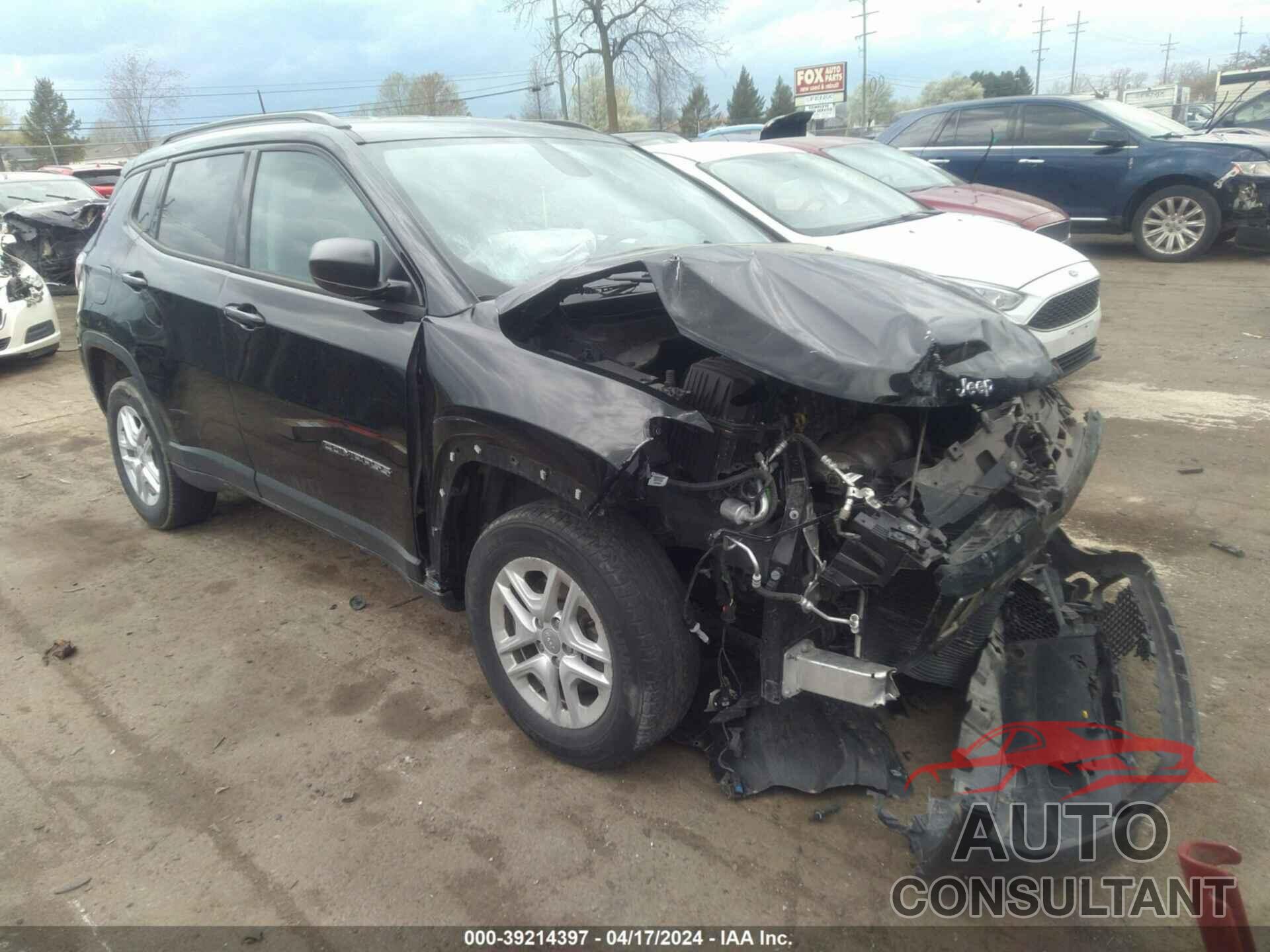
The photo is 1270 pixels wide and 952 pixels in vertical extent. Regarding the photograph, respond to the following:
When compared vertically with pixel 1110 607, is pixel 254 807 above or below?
below

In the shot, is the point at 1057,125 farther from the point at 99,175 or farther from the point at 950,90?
the point at 950,90

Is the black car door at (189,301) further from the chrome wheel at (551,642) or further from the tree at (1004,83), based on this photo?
the tree at (1004,83)

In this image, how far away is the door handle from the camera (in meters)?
3.43

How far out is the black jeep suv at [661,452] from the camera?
233 cm

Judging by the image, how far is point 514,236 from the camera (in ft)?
10.3

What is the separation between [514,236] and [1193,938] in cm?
283

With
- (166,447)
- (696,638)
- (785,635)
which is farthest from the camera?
(166,447)

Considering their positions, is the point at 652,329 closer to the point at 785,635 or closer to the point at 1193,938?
the point at 785,635

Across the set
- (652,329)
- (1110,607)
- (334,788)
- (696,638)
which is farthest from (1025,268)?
(334,788)

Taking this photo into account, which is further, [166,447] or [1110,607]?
[166,447]

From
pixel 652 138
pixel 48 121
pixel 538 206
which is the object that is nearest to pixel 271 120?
pixel 538 206

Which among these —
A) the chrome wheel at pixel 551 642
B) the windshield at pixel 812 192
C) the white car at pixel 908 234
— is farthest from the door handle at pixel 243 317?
the windshield at pixel 812 192

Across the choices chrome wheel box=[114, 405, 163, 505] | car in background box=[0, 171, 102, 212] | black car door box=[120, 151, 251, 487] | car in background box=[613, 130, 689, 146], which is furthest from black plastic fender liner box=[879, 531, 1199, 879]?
car in background box=[0, 171, 102, 212]

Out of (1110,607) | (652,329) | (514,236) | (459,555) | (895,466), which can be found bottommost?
(1110,607)
